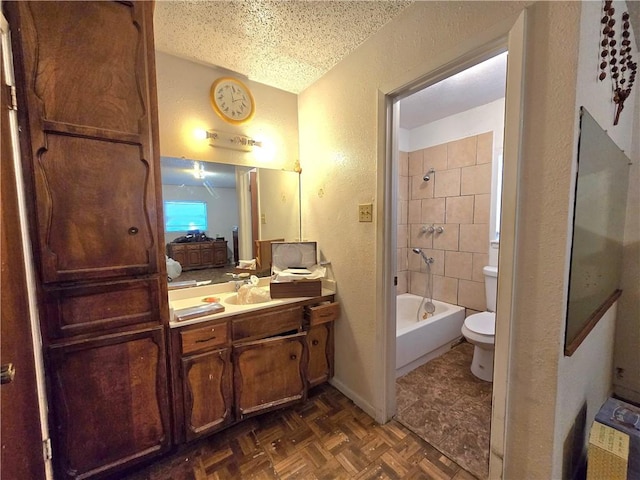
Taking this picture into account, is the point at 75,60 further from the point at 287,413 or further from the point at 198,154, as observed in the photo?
the point at 287,413

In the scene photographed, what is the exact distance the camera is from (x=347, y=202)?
1.81m

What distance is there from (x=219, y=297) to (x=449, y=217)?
2411mm

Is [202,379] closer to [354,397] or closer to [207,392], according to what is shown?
[207,392]

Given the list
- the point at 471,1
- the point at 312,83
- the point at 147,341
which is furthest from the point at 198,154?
the point at 471,1

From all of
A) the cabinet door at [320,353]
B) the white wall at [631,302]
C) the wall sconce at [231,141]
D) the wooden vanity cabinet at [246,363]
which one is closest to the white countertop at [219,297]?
the wooden vanity cabinet at [246,363]

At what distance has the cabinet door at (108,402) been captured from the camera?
1.13 metres

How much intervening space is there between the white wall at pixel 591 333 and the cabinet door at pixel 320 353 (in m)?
1.26

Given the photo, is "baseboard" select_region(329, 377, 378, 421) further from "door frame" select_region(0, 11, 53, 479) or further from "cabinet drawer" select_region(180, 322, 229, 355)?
"door frame" select_region(0, 11, 53, 479)

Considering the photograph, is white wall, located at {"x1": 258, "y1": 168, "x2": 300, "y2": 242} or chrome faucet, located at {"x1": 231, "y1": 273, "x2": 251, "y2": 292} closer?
chrome faucet, located at {"x1": 231, "y1": 273, "x2": 251, "y2": 292}

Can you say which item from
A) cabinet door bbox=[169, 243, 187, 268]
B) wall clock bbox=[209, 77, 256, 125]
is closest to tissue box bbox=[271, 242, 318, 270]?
cabinet door bbox=[169, 243, 187, 268]

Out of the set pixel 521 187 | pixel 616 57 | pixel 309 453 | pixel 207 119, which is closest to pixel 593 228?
pixel 521 187

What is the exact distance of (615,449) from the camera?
101 centimetres

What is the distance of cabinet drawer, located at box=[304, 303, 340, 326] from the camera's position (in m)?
1.80

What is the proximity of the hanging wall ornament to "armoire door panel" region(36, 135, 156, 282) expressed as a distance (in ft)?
6.58
